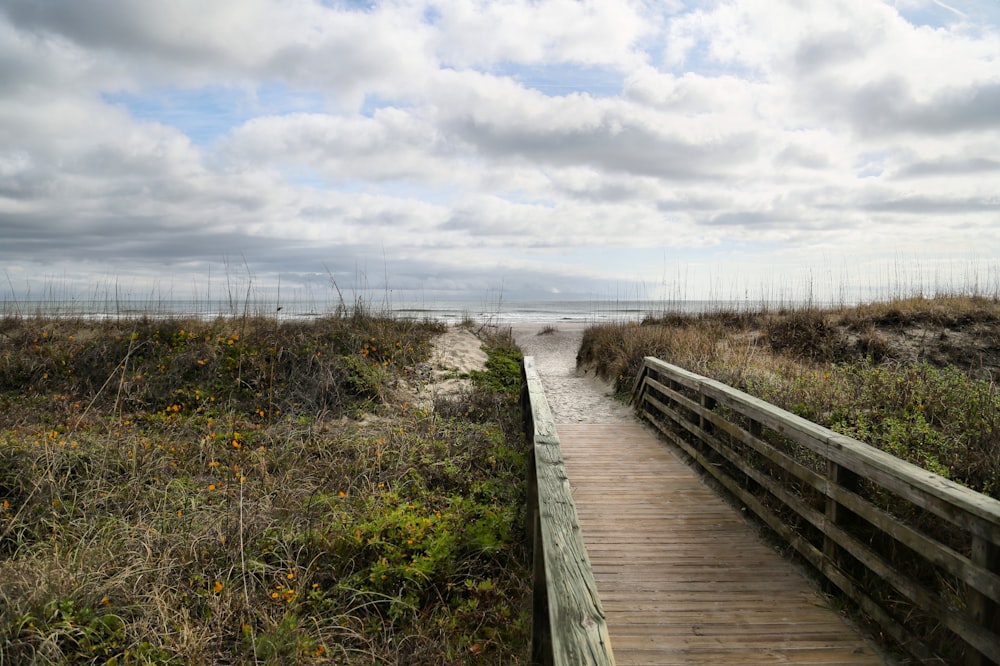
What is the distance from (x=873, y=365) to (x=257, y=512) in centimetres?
1027

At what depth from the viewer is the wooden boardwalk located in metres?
3.10

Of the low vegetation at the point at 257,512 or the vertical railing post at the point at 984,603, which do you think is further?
the low vegetation at the point at 257,512

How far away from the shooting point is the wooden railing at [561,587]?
1.75m

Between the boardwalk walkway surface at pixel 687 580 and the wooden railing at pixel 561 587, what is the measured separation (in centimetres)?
75

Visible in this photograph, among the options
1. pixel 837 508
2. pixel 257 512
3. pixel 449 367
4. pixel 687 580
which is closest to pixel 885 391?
pixel 837 508

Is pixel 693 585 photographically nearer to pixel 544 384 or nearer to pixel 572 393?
pixel 572 393

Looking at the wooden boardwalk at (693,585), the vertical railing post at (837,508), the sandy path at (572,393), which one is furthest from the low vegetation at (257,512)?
the vertical railing post at (837,508)

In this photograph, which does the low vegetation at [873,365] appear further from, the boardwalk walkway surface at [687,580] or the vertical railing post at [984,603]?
the vertical railing post at [984,603]

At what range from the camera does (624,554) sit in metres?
4.25

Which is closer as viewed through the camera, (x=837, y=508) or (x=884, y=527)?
(x=884, y=527)

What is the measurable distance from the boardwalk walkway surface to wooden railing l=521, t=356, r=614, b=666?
0.75 meters

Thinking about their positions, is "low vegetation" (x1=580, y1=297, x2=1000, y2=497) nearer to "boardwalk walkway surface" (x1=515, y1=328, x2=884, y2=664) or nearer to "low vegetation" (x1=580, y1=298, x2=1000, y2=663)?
"low vegetation" (x1=580, y1=298, x2=1000, y2=663)

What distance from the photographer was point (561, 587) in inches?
80.9

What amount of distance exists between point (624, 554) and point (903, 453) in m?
2.29
